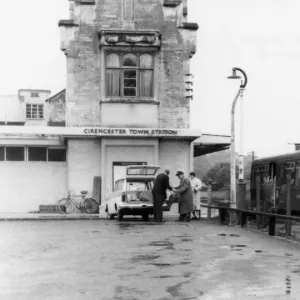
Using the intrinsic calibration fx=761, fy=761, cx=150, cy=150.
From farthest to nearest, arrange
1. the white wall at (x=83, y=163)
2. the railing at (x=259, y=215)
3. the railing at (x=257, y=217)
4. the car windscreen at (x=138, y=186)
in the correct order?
1. the white wall at (x=83, y=163)
2. the car windscreen at (x=138, y=186)
3. the railing at (x=259, y=215)
4. the railing at (x=257, y=217)

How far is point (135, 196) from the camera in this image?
25906mm

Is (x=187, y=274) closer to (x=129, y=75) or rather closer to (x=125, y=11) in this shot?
(x=129, y=75)

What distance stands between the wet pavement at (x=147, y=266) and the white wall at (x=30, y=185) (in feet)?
44.3

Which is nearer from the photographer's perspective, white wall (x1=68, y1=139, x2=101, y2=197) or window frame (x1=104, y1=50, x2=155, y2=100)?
window frame (x1=104, y1=50, x2=155, y2=100)

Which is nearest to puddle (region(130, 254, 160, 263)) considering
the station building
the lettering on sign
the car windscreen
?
the car windscreen

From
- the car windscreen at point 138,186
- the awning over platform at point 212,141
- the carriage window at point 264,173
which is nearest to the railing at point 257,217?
the car windscreen at point 138,186

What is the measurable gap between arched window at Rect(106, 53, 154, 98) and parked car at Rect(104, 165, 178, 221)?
5752 mm

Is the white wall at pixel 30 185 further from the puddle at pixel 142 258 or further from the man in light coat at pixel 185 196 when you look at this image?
the puddle at pixel 142 258

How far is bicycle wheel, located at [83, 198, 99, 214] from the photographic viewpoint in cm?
3175

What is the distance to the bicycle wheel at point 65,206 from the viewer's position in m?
31.9

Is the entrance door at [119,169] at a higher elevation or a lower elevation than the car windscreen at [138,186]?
higher

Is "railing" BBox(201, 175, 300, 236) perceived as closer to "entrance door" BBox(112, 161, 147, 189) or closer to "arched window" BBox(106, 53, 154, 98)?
"entrance door" BBox(112, 161, 147, 189)

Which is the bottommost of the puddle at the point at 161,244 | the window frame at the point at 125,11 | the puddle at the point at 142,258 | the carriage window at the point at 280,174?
the puddle at the point at 142,258

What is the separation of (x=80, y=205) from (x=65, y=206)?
0.67 metres
